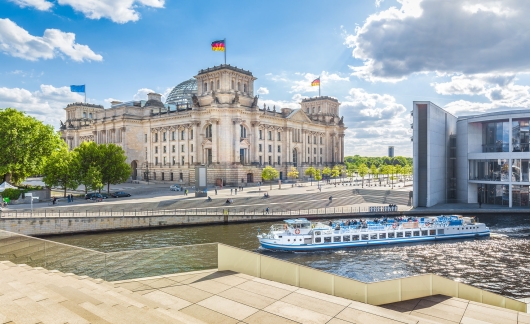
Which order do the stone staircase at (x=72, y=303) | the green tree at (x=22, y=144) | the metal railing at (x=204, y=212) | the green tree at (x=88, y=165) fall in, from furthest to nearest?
the green tree at (x=22, y=144) → the green tree at (x=88, y=165) → the metal railing at (x=204, y=212) → the stone staircase at (x=72, y=303)

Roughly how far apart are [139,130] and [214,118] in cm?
3299

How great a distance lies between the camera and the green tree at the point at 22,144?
207 ft

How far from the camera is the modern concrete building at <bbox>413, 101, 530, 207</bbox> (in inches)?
2379

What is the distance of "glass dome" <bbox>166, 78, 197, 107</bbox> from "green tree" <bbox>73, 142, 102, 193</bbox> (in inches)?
2307

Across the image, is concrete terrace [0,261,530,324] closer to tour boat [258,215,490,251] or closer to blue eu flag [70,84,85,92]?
tour boat [258,215,490,251]

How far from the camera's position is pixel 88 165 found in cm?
6606

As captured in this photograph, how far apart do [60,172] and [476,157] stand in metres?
73.4

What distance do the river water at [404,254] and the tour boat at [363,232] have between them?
110cm

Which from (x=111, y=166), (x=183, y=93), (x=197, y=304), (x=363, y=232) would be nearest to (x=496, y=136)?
(x=363, y=232)

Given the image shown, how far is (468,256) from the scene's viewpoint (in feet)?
123

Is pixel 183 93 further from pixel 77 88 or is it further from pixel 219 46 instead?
pixel 219 46

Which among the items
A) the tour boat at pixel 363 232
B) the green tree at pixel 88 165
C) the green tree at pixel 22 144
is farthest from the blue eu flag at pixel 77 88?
the tour boat at pixel 363 232

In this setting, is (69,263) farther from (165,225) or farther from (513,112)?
(513,112)

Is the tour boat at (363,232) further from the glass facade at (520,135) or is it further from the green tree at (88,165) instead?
the green tree at (88,165)
